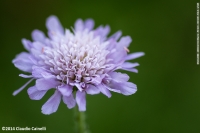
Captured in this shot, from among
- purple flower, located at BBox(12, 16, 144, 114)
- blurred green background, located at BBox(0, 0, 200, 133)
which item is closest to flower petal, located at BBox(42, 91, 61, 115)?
purple flower, located at BBox(12, 16, 144, 114)

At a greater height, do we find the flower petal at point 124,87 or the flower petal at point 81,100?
the flower petal at point 124,87

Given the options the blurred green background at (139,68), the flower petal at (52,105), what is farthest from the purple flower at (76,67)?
the blurred green background at (139,68)

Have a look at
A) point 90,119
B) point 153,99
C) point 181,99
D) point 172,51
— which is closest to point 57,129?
point 90,119

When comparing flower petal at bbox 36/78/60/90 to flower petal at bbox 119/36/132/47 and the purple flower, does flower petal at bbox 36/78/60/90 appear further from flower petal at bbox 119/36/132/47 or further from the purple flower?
flower petal at bbox 119/36/132/47

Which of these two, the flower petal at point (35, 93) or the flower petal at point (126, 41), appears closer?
the flower petal at point (35, 93)

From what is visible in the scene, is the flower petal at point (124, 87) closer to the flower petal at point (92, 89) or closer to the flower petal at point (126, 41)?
the flower petal at point (92, 89)

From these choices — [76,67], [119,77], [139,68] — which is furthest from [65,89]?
[139,68]

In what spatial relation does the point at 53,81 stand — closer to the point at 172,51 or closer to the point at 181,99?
the point at 181,99

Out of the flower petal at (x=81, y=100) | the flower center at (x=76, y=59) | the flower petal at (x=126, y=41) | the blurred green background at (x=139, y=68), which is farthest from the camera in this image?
the blurred green background at (x=139, y=68)
